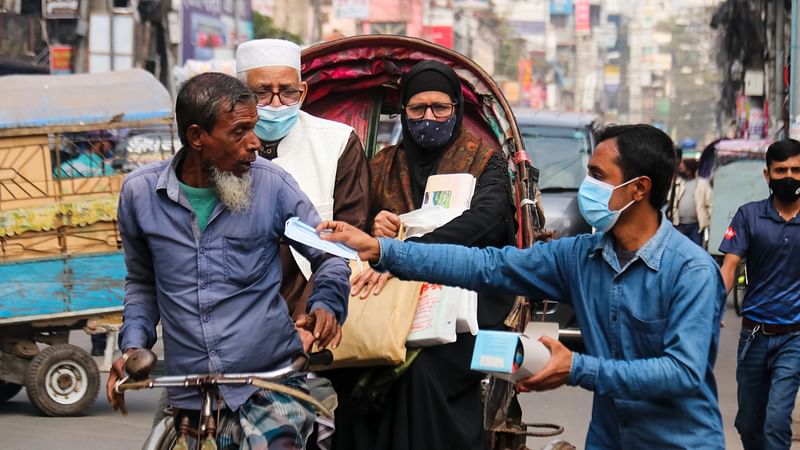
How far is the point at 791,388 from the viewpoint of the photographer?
22.6ft

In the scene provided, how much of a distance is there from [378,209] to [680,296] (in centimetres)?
226

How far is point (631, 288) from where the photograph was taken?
387cm

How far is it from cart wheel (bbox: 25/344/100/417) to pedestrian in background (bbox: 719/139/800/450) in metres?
5.15

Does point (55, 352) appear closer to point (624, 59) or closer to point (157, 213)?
point (157, 213)

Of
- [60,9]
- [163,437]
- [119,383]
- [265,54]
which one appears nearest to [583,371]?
[119,383]

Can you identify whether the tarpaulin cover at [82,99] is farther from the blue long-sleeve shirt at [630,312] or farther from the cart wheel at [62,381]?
the blue long-sleeve shirt at [630,312]

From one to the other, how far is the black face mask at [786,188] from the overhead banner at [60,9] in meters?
29.0

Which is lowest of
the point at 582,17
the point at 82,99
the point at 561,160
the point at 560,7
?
the point at 561,160

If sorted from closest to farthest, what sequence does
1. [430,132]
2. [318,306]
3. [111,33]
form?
1. [318,306]
2. [430,132]
3. [111,33]

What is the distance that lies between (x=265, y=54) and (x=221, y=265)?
1593 millimetres

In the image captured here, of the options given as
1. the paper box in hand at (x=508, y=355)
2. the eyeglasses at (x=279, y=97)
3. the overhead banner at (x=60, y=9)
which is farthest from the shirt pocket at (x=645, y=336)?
the overhead banner at (x=60, y=9)

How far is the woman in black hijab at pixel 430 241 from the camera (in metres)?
5.38

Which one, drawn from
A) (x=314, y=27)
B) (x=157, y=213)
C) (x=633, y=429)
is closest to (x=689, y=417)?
(x=633, y=429)

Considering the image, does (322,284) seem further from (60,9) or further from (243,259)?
(60,9)
